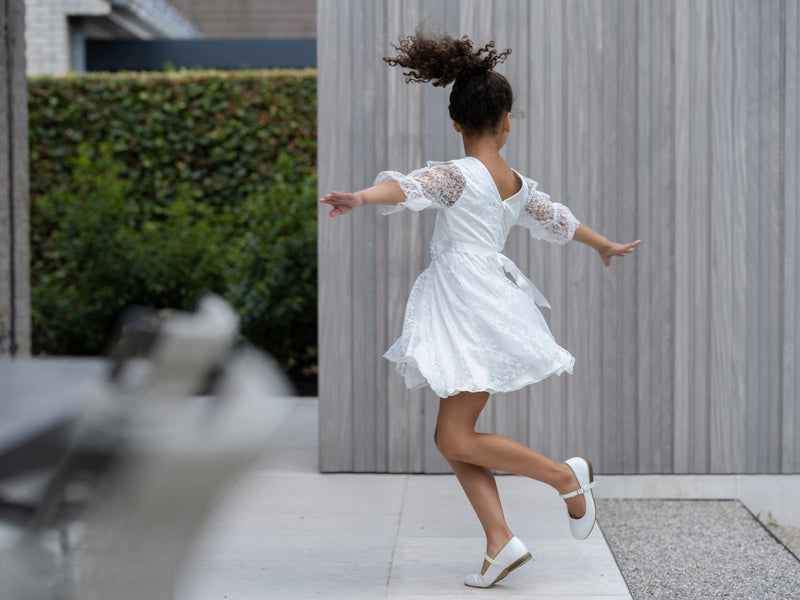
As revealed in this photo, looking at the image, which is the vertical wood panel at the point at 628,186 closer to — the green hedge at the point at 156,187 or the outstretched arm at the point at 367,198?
the outstretched arm at the point at 367,198

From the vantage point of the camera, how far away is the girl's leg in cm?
251

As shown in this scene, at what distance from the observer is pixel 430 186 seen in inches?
99.4

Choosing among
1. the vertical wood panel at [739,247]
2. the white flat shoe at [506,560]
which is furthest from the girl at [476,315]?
the vertical wood panel at [739,247]

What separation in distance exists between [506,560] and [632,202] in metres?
1.72

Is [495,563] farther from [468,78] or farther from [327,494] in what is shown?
[468,78]

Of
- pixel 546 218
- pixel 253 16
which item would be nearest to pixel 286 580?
pixel 546 218

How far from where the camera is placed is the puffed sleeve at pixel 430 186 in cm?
249

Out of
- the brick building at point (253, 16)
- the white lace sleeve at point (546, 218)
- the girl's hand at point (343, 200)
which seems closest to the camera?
the girl's hand at point (343, 200)

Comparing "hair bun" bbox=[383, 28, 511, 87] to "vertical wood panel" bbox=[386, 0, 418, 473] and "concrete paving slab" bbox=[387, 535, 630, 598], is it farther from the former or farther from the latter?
"concrete paving slab" bbox=[387, 535, 630, 598]

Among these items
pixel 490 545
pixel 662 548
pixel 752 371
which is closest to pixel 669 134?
pixel 752 371

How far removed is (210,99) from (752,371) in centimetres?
489

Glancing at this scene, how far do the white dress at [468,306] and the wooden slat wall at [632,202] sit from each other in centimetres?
110

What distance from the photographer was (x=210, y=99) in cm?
731

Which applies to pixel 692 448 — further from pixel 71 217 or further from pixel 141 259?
pixel 71 217
